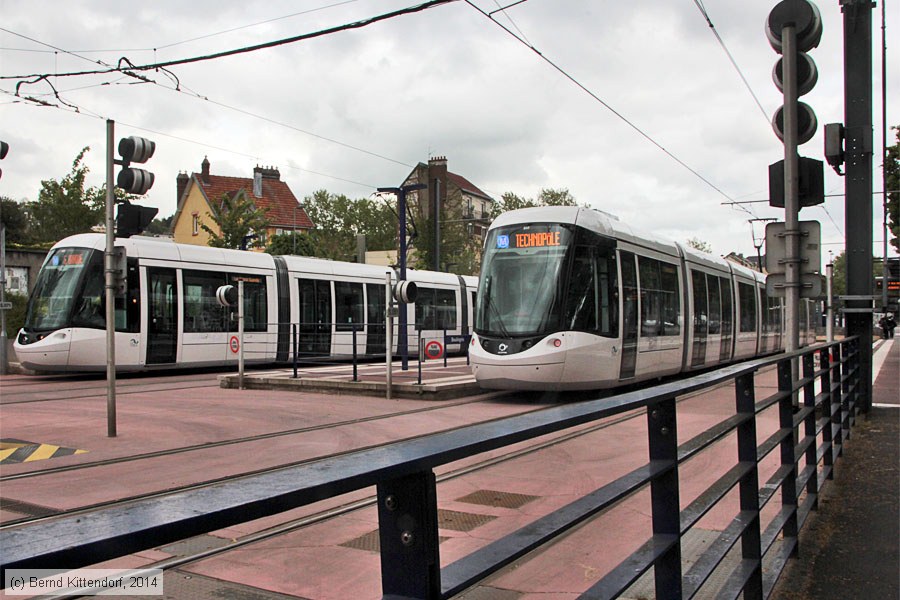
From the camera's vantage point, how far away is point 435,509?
4.79 ft

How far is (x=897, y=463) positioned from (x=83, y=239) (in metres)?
16.6

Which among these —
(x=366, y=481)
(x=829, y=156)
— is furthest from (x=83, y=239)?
(x=366, y=481)

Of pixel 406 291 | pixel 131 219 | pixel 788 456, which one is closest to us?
pixel 788 456

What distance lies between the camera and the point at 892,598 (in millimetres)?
4027

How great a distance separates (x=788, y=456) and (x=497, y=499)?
226 centimetres

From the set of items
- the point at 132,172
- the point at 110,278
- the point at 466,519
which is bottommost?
the point at 466,519

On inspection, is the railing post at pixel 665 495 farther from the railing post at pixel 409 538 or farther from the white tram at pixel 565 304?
the white tram at pixel 565 304

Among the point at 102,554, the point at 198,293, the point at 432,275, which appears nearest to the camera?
the point at 102,554

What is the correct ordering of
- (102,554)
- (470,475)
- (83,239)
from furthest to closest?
Answer: (83,239)
(470,475)
(102,554)

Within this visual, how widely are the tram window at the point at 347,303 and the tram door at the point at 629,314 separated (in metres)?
10.8

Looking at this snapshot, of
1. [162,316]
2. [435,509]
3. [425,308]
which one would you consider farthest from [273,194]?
[435,509]

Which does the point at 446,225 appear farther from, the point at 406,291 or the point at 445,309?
the point at 406,291

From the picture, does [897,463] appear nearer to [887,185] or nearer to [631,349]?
[631,349]

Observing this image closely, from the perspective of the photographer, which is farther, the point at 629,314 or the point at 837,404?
the point at 629,314
